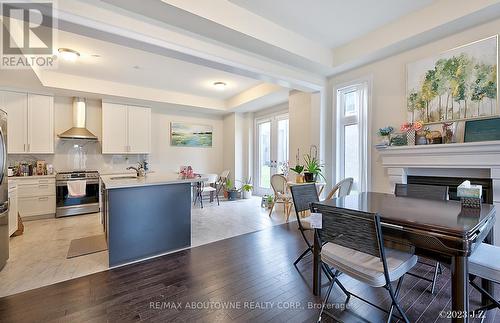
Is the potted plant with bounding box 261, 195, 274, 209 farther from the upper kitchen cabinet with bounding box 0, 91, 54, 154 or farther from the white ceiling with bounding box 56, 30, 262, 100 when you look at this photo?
the upper kitchen cabinet with bounding box 0, 91, 54, 154

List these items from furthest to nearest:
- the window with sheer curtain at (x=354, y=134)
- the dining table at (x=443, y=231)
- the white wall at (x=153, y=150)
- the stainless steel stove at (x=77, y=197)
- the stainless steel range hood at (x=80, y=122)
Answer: the white wall at (x=153, y=150)
the stainless steel range hood at (x=80, y=122)
the stainless steel stove at (x=77, y=197)
the window with sheer curtain at (x=354, y=134)
the dining table at (x=443, y=231)

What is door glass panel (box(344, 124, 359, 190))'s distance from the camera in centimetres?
414

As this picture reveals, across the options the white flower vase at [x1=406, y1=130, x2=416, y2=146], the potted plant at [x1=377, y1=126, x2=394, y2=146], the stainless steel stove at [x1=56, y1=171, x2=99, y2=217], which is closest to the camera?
the white flower vase at [x1=406, y1=130, x2=416, y2=146]

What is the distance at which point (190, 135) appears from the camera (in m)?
6.97

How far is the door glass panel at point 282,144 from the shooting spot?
6.37m

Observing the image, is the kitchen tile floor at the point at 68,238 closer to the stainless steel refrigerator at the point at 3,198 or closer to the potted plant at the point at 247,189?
the stainless steel refrigerator at the point at 3,198

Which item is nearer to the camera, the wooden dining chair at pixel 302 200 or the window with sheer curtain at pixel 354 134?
the wooden dining chair at pixel 302 200

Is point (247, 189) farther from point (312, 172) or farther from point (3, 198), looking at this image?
point (3, 198)

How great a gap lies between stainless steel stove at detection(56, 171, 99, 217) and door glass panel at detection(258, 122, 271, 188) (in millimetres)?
4242

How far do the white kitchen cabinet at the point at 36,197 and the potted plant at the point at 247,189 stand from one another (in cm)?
436

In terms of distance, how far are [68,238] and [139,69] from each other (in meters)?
3.14

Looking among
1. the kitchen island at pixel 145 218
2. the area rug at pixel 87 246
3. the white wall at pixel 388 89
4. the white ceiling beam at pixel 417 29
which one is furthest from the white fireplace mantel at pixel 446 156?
the area rug at pixel 87 246

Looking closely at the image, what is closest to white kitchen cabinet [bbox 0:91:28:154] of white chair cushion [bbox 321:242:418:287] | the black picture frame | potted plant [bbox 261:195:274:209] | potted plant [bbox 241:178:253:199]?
potted plant [bbox 241:178:253:199]

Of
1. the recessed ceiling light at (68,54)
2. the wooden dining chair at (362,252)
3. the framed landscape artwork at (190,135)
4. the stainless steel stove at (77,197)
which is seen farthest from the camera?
the framed landscape artwork at (190,135)
